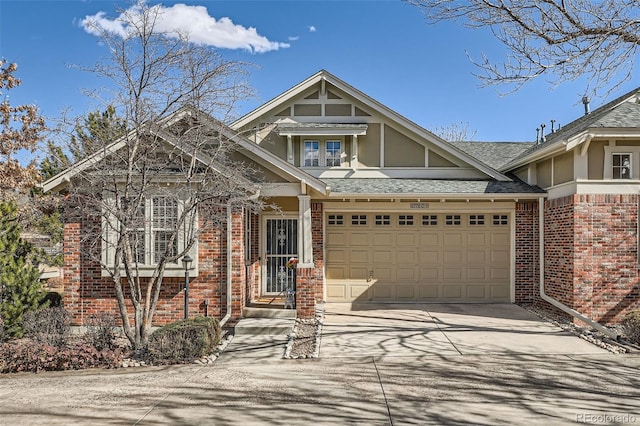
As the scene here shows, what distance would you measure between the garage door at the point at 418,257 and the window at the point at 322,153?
1.68 m

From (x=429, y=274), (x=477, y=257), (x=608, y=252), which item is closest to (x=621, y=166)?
(x=608, y=252)

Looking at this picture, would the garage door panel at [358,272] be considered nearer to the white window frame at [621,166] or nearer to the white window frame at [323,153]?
the white window frame at [323,153]

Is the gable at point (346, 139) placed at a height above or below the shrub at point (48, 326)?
above

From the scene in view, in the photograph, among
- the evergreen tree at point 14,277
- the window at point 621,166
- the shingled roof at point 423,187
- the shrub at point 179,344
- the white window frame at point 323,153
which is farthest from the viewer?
the white window frame at point 323,153

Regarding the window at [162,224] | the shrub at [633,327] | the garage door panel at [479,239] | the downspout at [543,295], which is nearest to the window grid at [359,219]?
the garage door panel at [479,239]

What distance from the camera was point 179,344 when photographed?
8.34 metres

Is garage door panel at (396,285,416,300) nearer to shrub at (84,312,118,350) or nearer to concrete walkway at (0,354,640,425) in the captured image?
concrete walkway at (0,354,640,425)

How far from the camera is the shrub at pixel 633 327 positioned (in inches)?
358

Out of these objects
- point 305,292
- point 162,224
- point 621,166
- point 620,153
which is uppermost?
point 620,153

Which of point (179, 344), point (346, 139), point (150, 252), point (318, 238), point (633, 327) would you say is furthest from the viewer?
point (346, 139)

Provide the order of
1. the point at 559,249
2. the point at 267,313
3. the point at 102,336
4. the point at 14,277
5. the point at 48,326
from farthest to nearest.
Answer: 1. the point at 559,249
2. the point at 267,313
3. the point at 14,277
4. the point at 48,326
5. the point at 102,336

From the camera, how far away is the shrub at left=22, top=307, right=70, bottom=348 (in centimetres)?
859

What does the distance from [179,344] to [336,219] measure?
629 cm

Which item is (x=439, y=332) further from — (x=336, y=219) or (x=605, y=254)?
(x=336, y=219)
